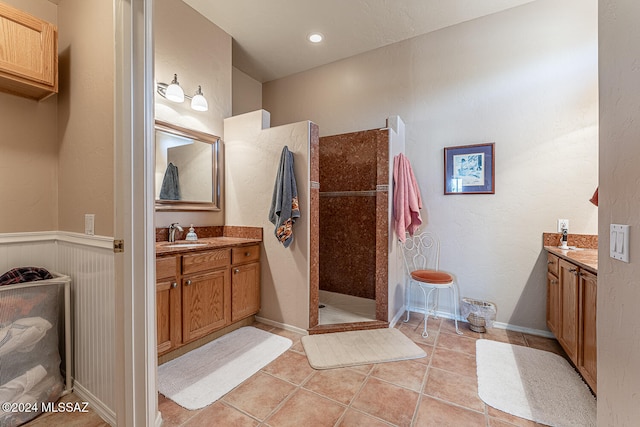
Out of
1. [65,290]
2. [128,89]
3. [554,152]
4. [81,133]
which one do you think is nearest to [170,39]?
[81,133]

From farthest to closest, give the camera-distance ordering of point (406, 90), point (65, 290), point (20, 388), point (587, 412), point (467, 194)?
point (406, 90)
point (467, 194)
point (65, 290)
point (587, 412)
point (20, 388)

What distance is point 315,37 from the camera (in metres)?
3.22

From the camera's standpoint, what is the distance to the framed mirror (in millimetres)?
2549

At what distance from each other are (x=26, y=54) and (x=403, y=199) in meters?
3.05

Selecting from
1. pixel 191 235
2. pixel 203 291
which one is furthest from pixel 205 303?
pixel 191 235

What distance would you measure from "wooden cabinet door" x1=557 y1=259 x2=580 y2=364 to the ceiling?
264 cm

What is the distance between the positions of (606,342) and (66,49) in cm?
323

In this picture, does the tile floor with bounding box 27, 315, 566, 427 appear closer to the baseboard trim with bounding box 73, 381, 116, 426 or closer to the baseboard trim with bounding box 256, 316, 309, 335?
the baseboard trim with bounding box 73, 381, 116, 426

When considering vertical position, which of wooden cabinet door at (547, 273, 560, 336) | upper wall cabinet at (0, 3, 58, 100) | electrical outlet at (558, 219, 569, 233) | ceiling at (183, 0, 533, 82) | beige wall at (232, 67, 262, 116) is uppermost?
ceiling at (183, 0, 533, 82)

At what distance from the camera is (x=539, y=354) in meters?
2.28

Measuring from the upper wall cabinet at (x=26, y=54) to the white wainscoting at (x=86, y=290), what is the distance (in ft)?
3.17

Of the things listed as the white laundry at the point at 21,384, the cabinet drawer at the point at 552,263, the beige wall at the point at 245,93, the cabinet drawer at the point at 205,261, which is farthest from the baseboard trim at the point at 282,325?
the beige wall at the point at 245,93

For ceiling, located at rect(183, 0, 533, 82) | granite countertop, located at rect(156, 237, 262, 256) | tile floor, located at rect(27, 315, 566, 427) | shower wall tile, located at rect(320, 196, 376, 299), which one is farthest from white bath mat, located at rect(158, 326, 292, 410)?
ceiling, located at rect(183, 0, 533, 82)

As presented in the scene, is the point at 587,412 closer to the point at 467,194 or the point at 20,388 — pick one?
the point at 467,194
